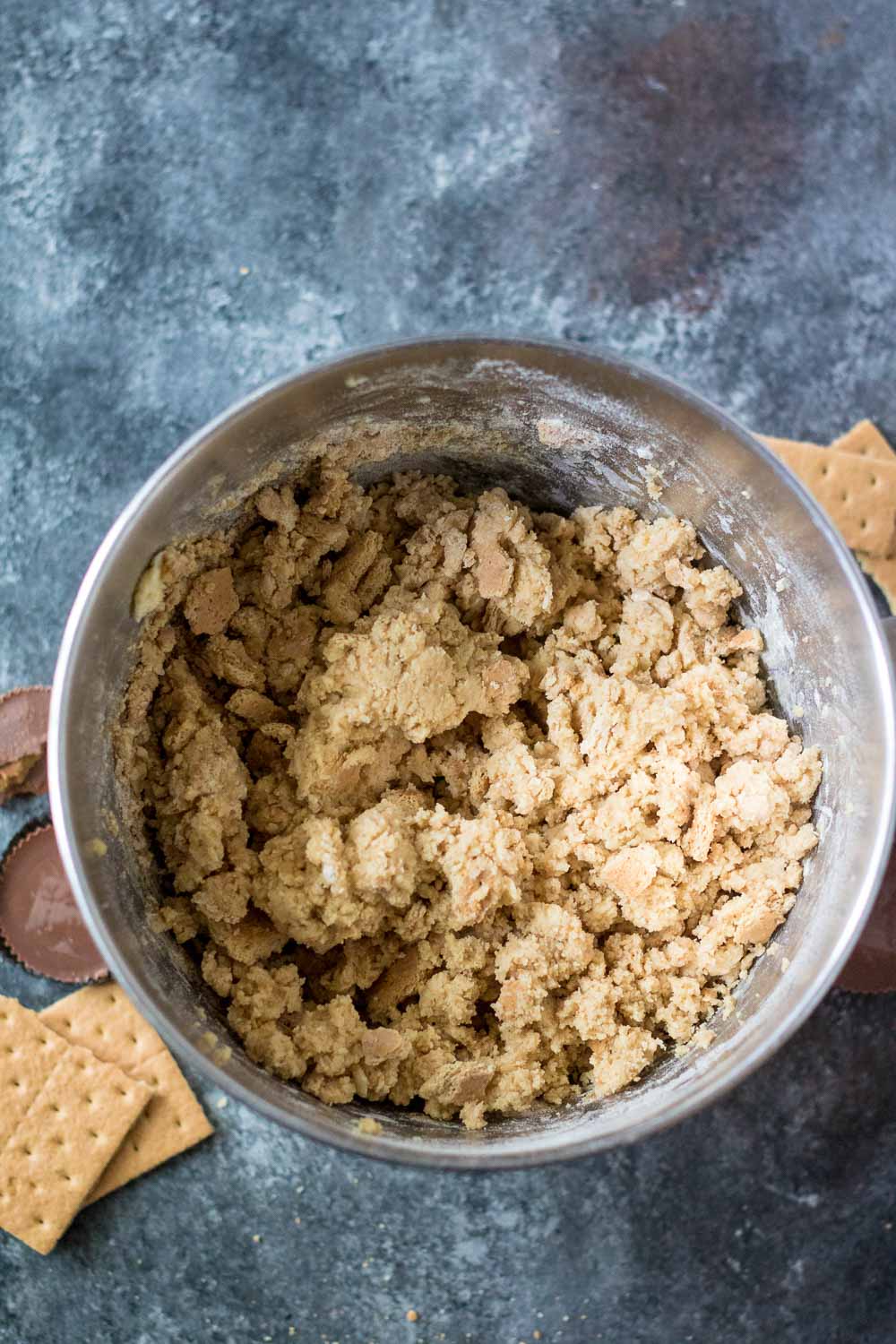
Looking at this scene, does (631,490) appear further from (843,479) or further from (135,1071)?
(135,1071)

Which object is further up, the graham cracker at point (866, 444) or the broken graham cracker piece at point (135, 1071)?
the graham cracker at point (866, 444)

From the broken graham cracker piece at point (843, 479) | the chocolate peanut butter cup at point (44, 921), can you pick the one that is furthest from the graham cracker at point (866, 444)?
the chocolate peanut butter cup at point (44, 921)

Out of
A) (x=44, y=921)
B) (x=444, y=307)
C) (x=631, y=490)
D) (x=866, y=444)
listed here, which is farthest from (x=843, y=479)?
(x=44, y=921)

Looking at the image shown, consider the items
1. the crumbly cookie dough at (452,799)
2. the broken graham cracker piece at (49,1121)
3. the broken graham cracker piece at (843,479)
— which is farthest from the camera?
the broken graham cracker piece at (843,479)

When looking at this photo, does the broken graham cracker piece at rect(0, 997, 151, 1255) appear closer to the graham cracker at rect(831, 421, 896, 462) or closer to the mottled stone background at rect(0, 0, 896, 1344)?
the mottled stone background at rect(0, 0, 896, 1344)

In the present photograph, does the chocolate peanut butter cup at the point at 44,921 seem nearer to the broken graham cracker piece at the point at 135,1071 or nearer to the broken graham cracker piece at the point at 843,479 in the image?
the broken graham cracker piece at the point at 135,1071

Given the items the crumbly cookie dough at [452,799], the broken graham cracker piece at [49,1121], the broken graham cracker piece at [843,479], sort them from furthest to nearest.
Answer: the broken graham cracker piece at [843,479] → the broken graham cracker piece at [49,1121] → the crumbly cookie dough at [452,799]
